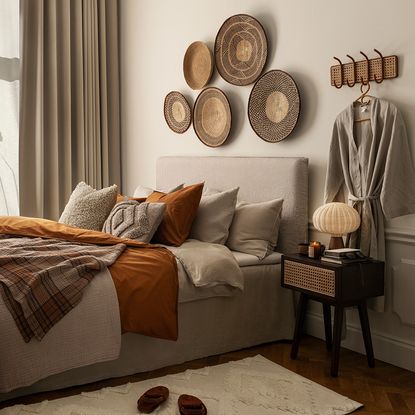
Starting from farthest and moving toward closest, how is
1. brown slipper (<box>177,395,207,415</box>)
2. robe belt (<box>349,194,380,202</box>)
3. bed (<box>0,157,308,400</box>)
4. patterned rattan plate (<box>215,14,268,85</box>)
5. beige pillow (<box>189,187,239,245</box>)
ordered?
patterned rattan plate (<box>215,14,268,85</box>), beige pillow (<box>189,187,239,245</box>), robe belt (<box>349,194,380,202</box>), bed (<box>0,157,308,400</box>), brown slipper (<box>177,395,207,415</box>)

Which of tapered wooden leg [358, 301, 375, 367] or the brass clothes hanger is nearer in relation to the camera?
tapered wooden leg [358, 301, 375, 367]

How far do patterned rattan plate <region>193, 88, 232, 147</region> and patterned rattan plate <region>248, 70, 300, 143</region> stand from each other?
0.30 m

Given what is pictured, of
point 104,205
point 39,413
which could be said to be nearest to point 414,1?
point 104,205

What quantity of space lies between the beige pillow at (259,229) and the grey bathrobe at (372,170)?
0.35 m

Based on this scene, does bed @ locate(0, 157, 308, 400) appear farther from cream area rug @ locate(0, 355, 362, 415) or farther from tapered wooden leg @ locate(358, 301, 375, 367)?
tapered wooden leg @ locate(358, 301, 375, 367)

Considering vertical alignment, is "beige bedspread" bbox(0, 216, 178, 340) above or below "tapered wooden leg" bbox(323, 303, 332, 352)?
above

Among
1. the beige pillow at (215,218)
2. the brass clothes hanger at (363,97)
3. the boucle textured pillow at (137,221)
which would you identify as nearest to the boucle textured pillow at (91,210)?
the boucle textured pillow at (137,221)

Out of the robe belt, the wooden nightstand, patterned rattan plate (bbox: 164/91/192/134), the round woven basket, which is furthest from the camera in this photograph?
patterned rattan plate (bbox: 164/91/192/134)

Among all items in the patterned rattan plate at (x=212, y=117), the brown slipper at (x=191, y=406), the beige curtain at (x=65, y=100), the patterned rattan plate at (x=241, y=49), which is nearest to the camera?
the brown slipper at (x=191, y=406)

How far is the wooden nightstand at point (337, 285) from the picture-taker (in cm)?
279

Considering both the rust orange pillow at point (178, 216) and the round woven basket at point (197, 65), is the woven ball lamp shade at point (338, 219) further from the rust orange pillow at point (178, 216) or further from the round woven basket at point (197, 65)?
the round woven basket at point (197, 65)

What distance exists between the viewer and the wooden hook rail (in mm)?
2951

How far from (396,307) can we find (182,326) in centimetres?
111

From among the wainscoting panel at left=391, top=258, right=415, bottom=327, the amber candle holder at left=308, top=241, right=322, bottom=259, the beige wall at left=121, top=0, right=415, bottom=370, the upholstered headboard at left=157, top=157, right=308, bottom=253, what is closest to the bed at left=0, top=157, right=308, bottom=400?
the upholstered headboard at left=157, top=157, right=308, bottom=253
